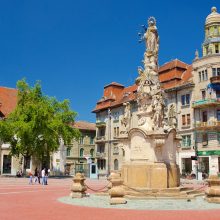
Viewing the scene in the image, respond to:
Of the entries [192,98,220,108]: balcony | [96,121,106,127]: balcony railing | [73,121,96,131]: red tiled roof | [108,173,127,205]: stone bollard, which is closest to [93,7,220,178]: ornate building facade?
[192,98,220,108]: balcony

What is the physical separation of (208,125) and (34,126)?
22.4 m

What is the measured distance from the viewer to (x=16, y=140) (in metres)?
45.7

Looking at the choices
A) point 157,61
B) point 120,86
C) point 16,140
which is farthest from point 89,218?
point 120,86

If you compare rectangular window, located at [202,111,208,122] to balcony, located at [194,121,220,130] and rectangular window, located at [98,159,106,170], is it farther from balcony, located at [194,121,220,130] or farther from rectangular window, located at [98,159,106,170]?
rectangular window, located at [98,159,106,170]

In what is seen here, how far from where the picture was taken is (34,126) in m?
43.1

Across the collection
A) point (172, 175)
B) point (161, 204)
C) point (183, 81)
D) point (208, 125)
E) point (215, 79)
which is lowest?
point (161, 204)

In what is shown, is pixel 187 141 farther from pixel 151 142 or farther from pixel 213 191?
pixel 213 191

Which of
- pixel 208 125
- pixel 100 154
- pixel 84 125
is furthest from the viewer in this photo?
pixel 84 125

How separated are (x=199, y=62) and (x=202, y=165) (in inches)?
561

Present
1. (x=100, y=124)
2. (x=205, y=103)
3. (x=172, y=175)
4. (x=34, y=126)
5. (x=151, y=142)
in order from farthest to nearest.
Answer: (x=100, y=124), (x=205, y=103), (x=34, y=126), (x=151, y=142), (x=172, y=175)

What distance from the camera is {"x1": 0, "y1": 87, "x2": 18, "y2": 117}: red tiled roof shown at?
203 ft

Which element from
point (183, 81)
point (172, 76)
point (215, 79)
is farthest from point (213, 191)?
point (172, 76)

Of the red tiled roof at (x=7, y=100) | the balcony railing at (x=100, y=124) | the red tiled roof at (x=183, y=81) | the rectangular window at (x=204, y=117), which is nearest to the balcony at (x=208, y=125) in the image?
the rectangular window at (x=204, y=117)

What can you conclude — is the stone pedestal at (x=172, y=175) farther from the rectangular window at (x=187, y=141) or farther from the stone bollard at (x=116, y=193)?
the rectangular window at (x=187, y=141)
